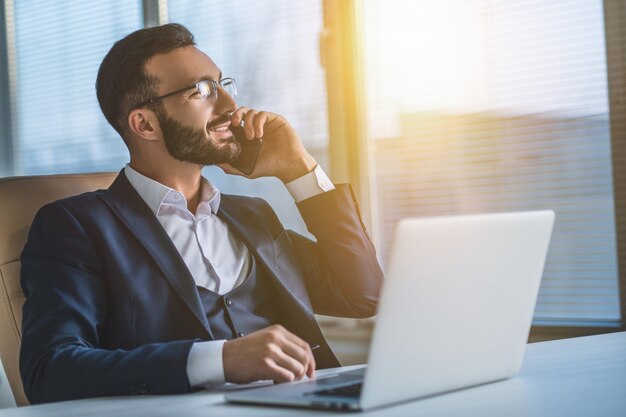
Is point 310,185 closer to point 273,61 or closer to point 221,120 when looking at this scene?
point 221,120

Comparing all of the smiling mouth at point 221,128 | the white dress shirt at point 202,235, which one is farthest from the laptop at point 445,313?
the smiling mouth at point 221,128

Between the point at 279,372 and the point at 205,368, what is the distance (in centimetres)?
12

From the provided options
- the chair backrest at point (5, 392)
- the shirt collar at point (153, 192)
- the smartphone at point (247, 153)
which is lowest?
the chair backrest at point (5, 392)

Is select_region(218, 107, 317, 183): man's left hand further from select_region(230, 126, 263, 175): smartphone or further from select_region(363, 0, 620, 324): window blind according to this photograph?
select_region(363, 0, 620, 324): window blind

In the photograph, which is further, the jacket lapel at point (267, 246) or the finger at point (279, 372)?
the jacket lapel at point (267, 246)

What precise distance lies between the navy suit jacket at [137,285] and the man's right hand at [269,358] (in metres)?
0.08

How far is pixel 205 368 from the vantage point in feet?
3.91

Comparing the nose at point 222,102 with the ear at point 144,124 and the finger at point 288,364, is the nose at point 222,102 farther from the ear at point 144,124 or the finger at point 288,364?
the finger at point 288,364

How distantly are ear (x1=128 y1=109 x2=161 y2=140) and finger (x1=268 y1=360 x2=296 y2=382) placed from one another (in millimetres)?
934

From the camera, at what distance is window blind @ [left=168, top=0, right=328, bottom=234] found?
361 cm

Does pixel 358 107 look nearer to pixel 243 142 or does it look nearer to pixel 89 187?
pixel 243 142

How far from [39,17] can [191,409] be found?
13.6 feet

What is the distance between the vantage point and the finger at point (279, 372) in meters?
1.14

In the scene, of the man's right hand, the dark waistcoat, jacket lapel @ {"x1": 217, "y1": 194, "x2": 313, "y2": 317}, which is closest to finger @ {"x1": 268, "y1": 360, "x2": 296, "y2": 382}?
the man's right hand
